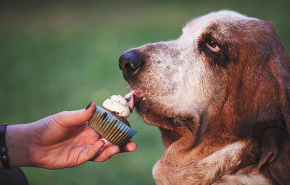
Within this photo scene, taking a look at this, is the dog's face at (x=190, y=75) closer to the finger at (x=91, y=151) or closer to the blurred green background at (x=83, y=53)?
the finger at (x=91, y=151)

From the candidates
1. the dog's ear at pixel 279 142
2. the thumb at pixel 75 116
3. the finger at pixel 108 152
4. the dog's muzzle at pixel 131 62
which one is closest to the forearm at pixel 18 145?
the thumb at pixel 75 116

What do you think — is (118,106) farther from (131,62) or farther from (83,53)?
(83,53)

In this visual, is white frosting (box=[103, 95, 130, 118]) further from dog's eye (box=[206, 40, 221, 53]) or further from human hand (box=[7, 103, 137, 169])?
dog's eye (box=[206, 40, 221, 53])

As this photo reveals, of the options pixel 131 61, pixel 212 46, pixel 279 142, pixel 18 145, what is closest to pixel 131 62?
pixel 131 61

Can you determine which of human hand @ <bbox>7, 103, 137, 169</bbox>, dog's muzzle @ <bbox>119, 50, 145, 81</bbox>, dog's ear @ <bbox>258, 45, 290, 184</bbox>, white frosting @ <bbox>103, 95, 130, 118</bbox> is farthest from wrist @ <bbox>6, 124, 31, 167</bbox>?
dog's ear @ <bbox>258, 45, 290, 184</bbox>

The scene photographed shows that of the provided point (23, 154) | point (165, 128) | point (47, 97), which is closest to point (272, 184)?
point (165, 128)

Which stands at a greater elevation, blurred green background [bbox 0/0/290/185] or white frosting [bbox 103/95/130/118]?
white frosting [bbox 103/95/130/118]
